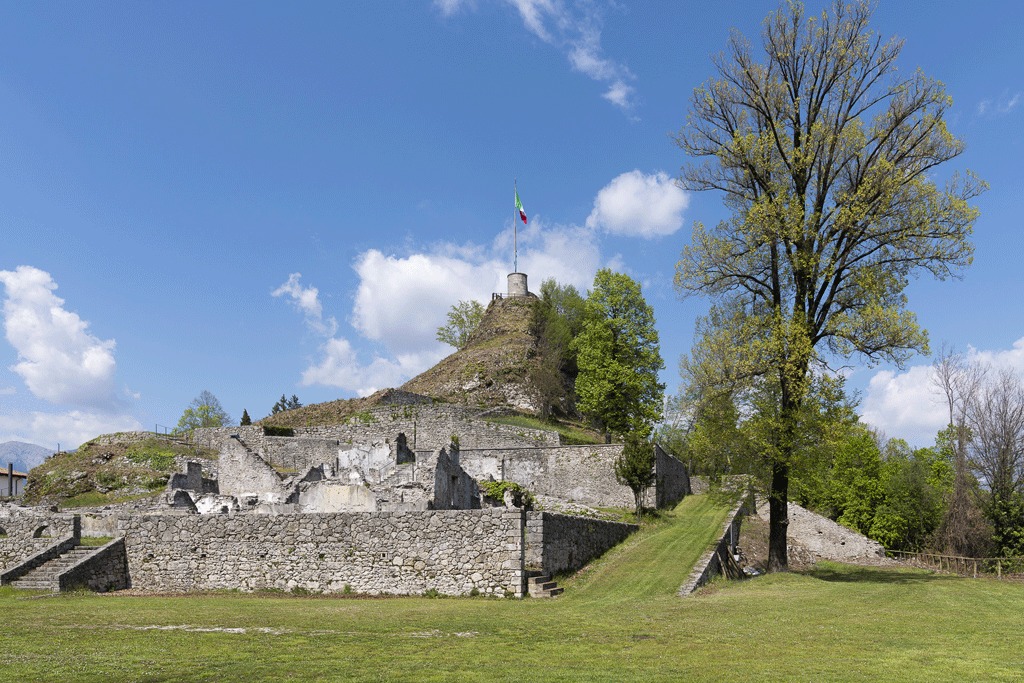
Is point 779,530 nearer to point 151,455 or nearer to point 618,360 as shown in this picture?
point 618,360

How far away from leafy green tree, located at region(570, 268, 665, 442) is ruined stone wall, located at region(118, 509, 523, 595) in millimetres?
29460

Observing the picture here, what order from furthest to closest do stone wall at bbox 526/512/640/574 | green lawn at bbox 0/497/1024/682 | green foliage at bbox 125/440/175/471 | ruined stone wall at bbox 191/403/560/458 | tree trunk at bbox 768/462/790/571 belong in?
ruined stone wall at bbox 191/403/560/458 → green foliage at bbox 125/440/175/471 → tree trunk at bbox 768/462/790/571 → stone wall at bbox 526/512/640/574 → green lawn at bbox 0/497/1024/682

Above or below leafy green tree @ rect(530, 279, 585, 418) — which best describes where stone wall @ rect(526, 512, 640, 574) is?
below

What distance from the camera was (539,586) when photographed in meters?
17.9

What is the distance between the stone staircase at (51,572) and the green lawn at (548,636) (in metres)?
0.81

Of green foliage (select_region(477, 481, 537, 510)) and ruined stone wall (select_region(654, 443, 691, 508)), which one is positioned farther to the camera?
ruined stone wall (select_region(654, 443, 691, 508))

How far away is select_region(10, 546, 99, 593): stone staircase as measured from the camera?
2000 cm

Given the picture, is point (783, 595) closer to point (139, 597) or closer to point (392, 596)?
point (392, 596)

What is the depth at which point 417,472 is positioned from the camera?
23.2m

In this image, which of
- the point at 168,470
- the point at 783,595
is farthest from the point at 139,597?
the point at 168,470

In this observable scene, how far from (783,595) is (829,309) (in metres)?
9.17

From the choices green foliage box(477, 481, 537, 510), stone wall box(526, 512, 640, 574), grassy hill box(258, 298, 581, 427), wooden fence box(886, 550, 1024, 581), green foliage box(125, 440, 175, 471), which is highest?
grassy hill box(258, 298, 581, 427)

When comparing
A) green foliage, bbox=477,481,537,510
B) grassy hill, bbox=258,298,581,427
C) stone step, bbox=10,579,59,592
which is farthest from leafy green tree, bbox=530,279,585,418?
stone step, bbox=10,579,59,592

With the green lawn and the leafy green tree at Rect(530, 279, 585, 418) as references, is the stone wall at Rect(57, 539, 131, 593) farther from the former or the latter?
the leafy green tree at Rect(530, 279, 585, 418)
